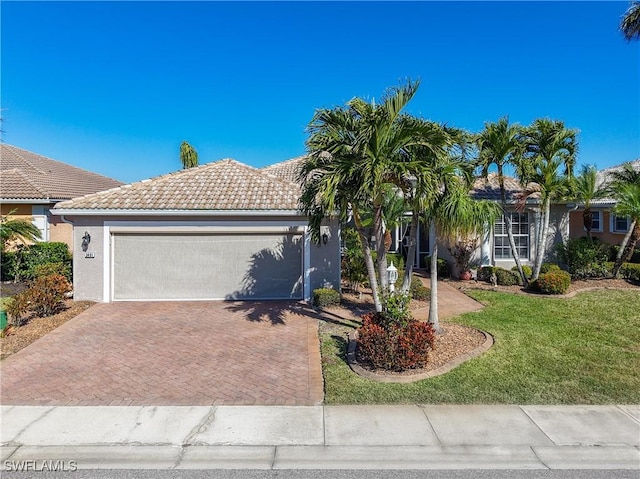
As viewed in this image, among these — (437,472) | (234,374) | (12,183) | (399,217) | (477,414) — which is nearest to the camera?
(437,472)

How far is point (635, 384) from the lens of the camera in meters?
6.85

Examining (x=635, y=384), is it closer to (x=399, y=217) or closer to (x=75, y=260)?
(x=399, y=217)

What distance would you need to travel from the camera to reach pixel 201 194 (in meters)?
13.5

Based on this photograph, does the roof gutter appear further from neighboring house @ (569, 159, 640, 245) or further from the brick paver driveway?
neighboring house @ (569, 159, 640, 245)

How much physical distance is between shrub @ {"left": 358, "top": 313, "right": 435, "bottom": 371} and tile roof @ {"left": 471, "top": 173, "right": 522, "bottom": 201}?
1105 centimetres

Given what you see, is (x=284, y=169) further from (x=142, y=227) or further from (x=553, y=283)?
(x=553, y=283)

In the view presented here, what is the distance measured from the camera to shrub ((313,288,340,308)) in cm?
1200

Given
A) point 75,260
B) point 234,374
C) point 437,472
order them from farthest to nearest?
point 75,260
point 234,374
point 437,472

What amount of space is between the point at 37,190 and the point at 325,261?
13791mm

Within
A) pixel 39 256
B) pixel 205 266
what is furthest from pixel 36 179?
pixel 205 266

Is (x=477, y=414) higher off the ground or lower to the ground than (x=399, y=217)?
lower

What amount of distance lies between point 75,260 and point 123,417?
8653 millimetres

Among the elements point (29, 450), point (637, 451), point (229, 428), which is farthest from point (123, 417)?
point (637, 451)

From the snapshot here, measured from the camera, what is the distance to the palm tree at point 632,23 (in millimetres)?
18328
